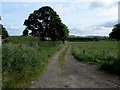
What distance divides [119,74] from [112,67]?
897mm

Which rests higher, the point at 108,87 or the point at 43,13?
the point at 43,13

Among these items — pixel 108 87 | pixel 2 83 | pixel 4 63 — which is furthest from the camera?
pixel 4 63

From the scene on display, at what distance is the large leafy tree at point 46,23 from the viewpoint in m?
44.7

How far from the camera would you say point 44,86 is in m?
8.38

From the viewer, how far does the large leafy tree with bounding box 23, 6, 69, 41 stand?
4469cm

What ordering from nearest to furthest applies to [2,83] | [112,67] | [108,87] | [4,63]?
[2,83], [108,87], [4,63], [112,67]

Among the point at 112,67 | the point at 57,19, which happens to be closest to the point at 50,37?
the point at 57,19

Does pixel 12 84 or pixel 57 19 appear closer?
pixel 12 84

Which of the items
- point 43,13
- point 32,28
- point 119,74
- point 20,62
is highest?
point 43,13

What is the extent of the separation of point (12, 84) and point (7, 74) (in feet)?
3.99

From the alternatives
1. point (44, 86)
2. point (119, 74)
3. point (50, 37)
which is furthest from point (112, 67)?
point (50, 37)

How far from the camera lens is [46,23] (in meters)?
45.5

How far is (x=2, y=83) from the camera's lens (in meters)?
7.55

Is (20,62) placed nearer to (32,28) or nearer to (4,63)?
(4,63)
